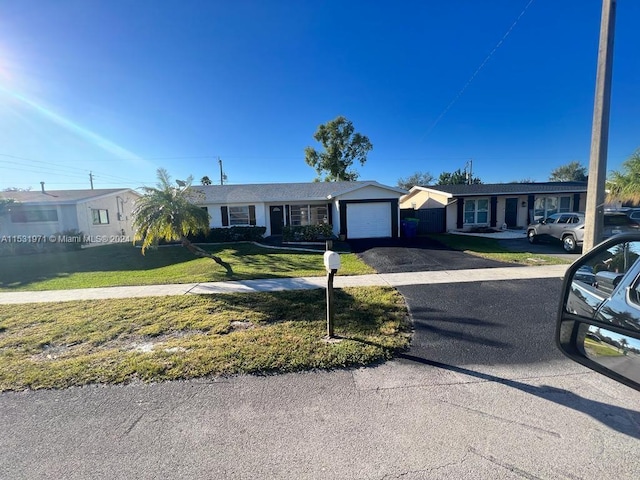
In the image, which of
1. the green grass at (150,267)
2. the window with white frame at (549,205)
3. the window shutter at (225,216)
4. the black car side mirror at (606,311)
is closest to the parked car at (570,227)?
the window with white frame at (549,205)

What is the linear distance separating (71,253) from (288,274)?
1420cm

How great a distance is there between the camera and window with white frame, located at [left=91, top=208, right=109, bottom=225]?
19719 mm

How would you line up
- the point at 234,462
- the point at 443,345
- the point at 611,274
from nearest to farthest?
1. the point at 611,274
2. the point at 234,462
3. the point at 443,345

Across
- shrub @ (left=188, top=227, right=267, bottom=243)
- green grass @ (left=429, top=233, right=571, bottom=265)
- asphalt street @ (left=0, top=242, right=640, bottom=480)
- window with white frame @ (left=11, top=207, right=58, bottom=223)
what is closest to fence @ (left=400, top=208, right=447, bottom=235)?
green grass @ (left=429, top=233, right=571, bottom=265)

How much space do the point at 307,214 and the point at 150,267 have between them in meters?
11.0

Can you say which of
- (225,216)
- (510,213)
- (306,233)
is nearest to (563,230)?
(510,213)

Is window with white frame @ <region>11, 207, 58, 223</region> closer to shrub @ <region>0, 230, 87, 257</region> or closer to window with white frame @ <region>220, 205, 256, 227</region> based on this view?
shrub @ <region>0, 230, 87, 257</region>

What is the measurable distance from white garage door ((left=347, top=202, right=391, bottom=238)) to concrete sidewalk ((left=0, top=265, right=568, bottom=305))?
902cm

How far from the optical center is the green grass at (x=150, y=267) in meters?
8.98

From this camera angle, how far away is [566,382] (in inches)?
121

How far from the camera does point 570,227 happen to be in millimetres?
12289

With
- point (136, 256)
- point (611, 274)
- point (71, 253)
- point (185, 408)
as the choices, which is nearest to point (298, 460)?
point (185, 408)

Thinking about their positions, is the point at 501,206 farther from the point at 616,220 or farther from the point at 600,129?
the point at 600,129

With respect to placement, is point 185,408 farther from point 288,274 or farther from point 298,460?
point 288,274
